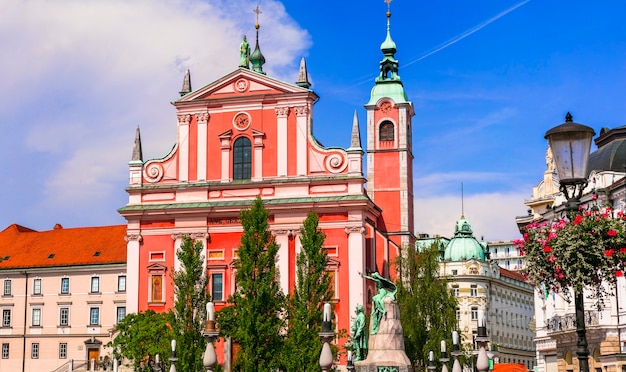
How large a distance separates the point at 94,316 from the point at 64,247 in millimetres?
5927

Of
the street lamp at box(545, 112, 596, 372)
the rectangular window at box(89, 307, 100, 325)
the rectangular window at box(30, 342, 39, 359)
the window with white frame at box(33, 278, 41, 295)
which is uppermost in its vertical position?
the window with white frame at box(33, 278, 41, 295)

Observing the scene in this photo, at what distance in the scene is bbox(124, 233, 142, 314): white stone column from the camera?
47875 mm

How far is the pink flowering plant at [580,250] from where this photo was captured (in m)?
12.6

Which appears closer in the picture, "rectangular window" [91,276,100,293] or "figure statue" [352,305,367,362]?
"figure statue" [352,305,367,362]

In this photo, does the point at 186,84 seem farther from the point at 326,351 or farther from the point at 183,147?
the point at 326,351

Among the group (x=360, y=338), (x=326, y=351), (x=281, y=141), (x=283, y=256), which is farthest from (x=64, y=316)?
(x=326, y=351)

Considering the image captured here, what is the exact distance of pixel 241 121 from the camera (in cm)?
4859

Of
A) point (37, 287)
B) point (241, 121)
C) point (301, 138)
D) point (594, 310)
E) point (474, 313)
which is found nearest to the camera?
point (594, 310)

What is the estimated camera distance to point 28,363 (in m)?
58.8

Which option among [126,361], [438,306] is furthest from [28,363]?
[438,306]

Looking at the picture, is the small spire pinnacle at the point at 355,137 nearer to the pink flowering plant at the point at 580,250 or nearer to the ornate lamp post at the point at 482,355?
the ornate lamp post at the point at 482,355

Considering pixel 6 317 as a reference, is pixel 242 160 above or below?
above

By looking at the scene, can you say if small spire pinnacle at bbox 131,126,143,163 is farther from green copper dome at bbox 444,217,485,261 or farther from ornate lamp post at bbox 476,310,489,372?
green copper dome at bbox 444,217,485,261

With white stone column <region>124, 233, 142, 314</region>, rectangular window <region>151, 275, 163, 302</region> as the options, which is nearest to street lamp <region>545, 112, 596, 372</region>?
rectangular window <region>151, 275, 163, 302</region>
